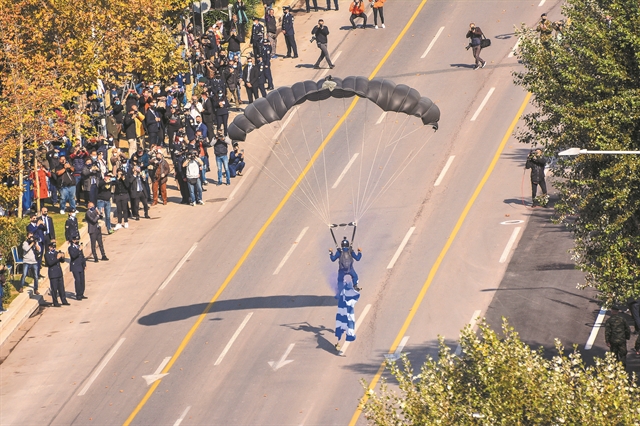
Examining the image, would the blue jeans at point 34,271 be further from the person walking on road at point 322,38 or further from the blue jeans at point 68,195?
the person walking on road at point 322,38

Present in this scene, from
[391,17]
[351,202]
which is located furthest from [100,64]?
[391,17]

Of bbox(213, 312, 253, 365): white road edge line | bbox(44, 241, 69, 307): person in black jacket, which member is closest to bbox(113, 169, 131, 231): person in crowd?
bbox(44, 241, 69, 307): person in black jacket

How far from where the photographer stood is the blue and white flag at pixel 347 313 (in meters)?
31.2

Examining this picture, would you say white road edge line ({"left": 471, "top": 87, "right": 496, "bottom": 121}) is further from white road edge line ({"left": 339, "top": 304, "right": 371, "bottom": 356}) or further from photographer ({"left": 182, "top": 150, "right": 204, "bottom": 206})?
white road edge line ({"left": 339, "top": 304, "right": 371, "bottom": 356})

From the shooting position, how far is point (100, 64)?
42156 mm

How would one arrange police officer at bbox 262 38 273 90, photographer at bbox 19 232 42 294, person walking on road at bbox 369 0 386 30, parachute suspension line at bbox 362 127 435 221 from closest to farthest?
photographer at bbox 19 232 42 294, parachute suspension line at bbox 362 127 435 221, police officer at bbox 262 38 273 90, person walking on road at bbox 369 0 386 30

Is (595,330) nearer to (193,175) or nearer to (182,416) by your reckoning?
(182,416)

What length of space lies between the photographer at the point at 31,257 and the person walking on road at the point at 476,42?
65.4ft

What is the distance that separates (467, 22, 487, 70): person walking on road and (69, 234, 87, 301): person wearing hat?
19137 mm

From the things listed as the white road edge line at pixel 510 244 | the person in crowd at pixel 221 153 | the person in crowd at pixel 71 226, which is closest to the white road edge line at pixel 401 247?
the white road edge line at pixel 510 244

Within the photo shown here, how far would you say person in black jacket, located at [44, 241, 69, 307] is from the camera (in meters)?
35.6

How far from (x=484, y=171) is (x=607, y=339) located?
48.0 feet

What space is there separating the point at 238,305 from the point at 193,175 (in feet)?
24.5

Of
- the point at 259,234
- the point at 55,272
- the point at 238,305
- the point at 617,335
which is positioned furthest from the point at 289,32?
the point at 617,335
